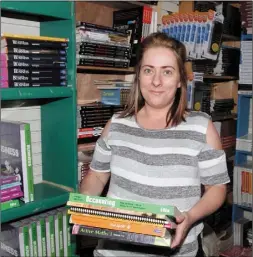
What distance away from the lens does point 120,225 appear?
106cm

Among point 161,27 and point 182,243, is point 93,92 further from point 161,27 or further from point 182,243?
point 182,243

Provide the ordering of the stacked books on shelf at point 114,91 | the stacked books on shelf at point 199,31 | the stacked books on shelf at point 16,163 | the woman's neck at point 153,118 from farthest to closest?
the stacked books on shelf at point 199,31 < the stacked books on shelf at point 114,91 < the stacked books on shelf at point 16,163 < the woman's neck at point 153,118

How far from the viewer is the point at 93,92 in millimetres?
2287

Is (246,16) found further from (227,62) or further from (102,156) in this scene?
(102,156)

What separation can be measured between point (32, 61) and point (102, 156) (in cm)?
65

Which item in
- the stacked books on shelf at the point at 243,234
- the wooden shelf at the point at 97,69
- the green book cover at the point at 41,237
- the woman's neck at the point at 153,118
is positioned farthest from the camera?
the stacked books on shelf at the point at 243,234

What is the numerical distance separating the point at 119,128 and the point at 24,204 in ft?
2.18

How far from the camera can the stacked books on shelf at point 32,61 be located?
1600 mm

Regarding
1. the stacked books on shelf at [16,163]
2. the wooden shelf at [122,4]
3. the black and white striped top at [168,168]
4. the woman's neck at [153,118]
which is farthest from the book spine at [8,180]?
the wooden shelf at [122,4]

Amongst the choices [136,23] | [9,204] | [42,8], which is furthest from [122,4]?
[9,204]

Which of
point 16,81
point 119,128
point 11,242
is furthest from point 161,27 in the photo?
point 11,242

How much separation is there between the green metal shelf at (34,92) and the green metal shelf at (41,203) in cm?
50

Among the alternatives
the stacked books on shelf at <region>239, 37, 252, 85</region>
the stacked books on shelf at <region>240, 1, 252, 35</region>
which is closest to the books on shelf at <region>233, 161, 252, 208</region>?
the stacked books on shelf at <region>239, 37, 252, 85</region>

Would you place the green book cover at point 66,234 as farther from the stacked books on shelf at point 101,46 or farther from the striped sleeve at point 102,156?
the stacked books on shelf at point 101,46
